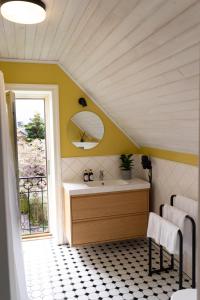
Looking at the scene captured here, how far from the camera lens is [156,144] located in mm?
3270

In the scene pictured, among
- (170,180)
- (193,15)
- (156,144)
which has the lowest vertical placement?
(170,180)

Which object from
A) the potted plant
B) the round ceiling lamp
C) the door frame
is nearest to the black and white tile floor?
the door frame

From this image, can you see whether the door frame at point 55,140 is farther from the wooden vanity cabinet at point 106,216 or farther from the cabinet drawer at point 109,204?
the cabinet drawer at point 109,204

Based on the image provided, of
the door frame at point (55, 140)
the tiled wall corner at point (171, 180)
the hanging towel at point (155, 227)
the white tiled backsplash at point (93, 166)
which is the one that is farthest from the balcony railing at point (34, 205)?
the hanging towel at point (155, 227)

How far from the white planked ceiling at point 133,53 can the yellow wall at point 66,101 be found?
0.15 meters

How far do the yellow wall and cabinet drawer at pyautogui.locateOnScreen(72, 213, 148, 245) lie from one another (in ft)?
2.96

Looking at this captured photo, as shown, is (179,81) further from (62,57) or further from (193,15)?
(62,57)

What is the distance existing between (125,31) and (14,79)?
196 cm

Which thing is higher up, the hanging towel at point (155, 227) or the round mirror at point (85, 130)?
the round mirror at point (85, 130)

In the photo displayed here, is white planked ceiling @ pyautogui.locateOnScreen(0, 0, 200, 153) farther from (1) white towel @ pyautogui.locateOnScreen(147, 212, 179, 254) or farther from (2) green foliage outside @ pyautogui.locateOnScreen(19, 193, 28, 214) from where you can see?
(2) green foliage outside @ pyautogui.locateOnScreen(19, 193, 28, 214)

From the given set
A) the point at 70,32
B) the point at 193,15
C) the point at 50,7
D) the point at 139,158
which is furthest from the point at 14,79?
the point at 193,15

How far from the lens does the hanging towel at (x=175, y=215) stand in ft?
8.02

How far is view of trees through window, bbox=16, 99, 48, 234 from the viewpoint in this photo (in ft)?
12.1

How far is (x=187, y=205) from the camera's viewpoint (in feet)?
8.46
